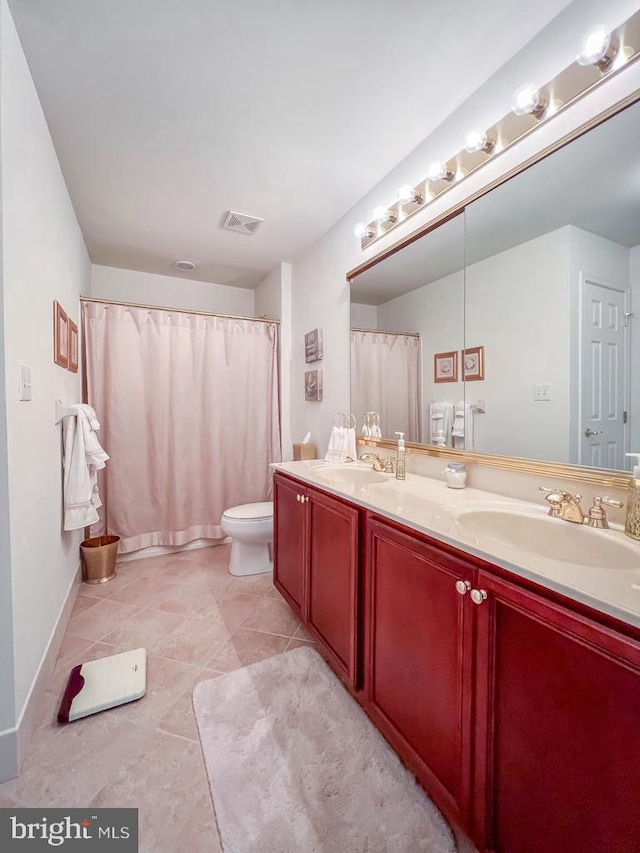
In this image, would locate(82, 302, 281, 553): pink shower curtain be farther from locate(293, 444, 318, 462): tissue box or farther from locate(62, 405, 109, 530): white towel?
locate(62, 405, 109, 530): white towel

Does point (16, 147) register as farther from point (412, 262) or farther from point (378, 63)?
point (412, 262)

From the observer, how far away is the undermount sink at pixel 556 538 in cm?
90

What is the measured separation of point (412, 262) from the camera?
5.94ft

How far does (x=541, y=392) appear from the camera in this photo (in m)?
1.26

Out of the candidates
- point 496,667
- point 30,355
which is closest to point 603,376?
point 496,667

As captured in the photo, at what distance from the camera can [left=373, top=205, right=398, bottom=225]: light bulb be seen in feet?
6.15

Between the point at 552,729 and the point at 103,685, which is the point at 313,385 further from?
the point at 552,729

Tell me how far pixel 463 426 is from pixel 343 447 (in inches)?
31.4

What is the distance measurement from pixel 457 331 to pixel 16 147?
1.77 m

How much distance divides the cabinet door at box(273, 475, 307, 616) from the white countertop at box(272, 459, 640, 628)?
6.3 inches

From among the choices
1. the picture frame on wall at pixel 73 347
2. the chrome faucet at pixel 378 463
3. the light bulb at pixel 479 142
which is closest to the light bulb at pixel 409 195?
the light bulb at pixel 479 142

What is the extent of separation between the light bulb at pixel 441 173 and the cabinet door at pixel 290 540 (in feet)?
4.95

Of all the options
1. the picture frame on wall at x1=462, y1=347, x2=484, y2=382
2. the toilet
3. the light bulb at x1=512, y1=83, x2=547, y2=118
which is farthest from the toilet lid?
the light bulb at x1=512, y1=83, x2=547, y2=118

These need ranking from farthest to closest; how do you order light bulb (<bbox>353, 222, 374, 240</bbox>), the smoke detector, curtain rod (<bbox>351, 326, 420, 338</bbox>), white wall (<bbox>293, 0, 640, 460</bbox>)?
the smoke detector, light bulb (<bbox>353, 222, 374, 240</bbox>), curtain rod (<bbox>351, 326, 420, 338</bbox>), white wall (<bbox>293, 0, 640, 460</bbox>)
